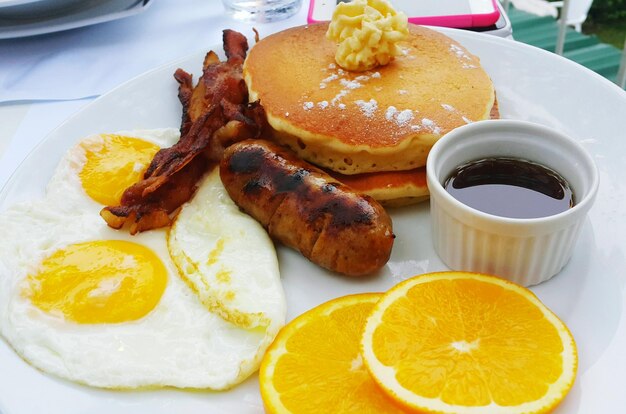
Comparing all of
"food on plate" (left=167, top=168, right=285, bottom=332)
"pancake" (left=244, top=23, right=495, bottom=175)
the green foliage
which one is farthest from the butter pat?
the green foliage

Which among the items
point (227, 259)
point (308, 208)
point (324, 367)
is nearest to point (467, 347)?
point (324, 367)

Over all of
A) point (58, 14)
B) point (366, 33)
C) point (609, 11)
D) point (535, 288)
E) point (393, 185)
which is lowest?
point (609, 11)

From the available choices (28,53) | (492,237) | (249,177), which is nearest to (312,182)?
(249,177)

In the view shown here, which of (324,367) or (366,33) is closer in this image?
(324,367)

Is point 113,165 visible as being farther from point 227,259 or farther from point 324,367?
point 324,367

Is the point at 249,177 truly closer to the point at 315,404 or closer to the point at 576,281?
the point at 315,404

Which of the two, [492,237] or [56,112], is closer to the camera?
[492,237]
